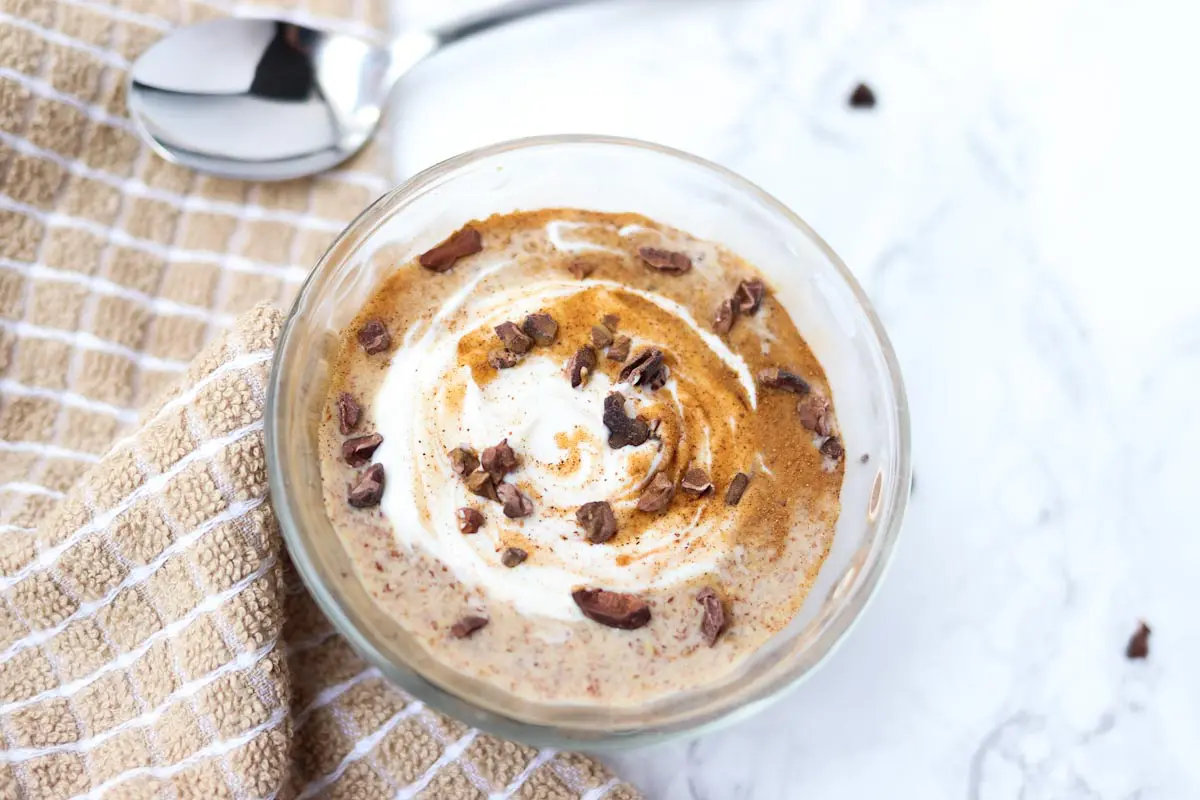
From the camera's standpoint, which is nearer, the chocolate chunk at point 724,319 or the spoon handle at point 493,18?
the chocolate chunk at point 724,319

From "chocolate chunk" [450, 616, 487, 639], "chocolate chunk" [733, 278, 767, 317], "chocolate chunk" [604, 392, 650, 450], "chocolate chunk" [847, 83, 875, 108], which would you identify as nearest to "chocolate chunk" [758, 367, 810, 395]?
"chocolate chunk" [733, 278, 767, 317]

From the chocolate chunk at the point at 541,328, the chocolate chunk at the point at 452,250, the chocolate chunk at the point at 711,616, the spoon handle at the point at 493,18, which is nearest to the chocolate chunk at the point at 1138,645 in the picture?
the chocolate chunk at the point at 711,616

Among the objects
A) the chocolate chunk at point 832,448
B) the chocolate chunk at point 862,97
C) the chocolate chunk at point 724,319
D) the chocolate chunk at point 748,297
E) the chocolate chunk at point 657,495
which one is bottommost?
the chocolate chunk at point 657,495

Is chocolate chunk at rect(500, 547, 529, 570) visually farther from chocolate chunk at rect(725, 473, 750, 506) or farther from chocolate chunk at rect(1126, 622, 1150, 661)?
chocolate chunk at rect(1126, 622, 1150, 661)

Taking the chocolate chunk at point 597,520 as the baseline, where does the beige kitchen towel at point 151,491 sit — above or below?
below

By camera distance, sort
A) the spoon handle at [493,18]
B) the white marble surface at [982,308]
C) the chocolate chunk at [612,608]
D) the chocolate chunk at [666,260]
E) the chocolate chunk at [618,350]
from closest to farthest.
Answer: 1. the chocolate chunk at [612,608]
2. the chocolate chunk at [618,350]
3. the chocolate chunk at [666,260]
4. the white marble surface at [982,308]
5. the spoon handle at [493,18]

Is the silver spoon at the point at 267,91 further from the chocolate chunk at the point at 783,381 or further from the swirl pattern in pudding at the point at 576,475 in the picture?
the chocolate chunk at the point at 783,381

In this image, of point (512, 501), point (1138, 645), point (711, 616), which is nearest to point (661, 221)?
point (512, 501)
